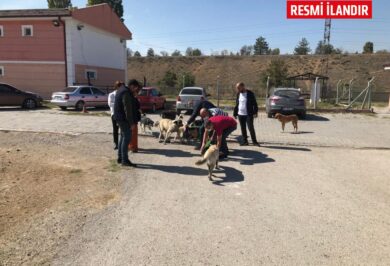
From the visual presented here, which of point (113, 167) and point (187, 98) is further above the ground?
point (187, 98)

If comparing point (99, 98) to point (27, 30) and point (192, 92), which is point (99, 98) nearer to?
point (192, 92)

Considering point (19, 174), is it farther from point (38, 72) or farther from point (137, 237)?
point (38, 72)

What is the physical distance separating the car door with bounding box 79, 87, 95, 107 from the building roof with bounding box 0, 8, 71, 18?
21.9 feet

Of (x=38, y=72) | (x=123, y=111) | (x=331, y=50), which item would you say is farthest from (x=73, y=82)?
(x=331, y=50)

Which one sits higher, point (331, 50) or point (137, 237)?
point (331, 50)

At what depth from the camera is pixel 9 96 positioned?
68.7ft

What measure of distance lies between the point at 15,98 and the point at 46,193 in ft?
55.0

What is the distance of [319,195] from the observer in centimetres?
648

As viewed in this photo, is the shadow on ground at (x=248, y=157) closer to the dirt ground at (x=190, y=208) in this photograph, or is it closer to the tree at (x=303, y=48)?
the dirt ground at (x=190, y=208)

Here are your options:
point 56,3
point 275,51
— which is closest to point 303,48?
point 275,51

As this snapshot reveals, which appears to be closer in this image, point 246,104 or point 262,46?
point 246,104

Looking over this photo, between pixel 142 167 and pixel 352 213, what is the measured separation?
427cm

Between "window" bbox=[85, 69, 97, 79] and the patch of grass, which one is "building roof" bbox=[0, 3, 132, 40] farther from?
the patch of grass

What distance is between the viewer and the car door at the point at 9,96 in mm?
20797
